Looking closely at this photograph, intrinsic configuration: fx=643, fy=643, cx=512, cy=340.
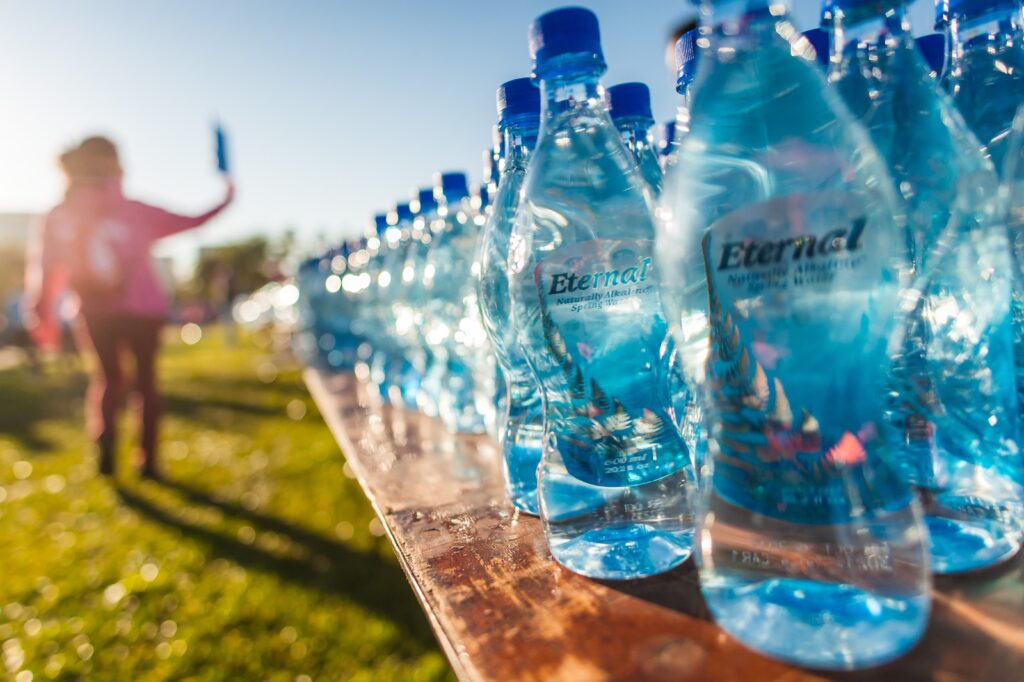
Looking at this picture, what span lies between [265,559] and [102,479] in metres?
1.75

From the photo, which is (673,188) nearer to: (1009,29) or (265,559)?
(1009,29)

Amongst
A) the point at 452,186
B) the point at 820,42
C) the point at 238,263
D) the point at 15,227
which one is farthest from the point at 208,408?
the point at 15,227

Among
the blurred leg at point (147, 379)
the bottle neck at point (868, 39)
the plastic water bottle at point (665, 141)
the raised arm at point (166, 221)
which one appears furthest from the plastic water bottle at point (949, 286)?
the blurred leg at point (147, 379)

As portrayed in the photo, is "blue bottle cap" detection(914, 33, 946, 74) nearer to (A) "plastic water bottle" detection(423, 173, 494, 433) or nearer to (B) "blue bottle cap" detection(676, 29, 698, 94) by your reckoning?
(B) "blue bottle cap" detection(676, 29, 698, 94)

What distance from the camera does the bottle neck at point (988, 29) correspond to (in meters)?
0.62

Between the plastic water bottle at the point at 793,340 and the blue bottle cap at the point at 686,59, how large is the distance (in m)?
0.17

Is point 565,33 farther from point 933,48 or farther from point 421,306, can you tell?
point 421,306

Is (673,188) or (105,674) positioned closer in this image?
(673,188)

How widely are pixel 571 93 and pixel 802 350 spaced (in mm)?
361

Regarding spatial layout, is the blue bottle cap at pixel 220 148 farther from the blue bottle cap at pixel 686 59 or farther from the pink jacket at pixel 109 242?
the blue bottle cap at pixel 686 59

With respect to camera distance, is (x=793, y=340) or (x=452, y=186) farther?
(x=452, y=186)

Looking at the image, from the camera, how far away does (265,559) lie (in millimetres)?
2521

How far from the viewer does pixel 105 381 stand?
327cm

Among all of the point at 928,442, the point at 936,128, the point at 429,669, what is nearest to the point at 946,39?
the point at 936,128
